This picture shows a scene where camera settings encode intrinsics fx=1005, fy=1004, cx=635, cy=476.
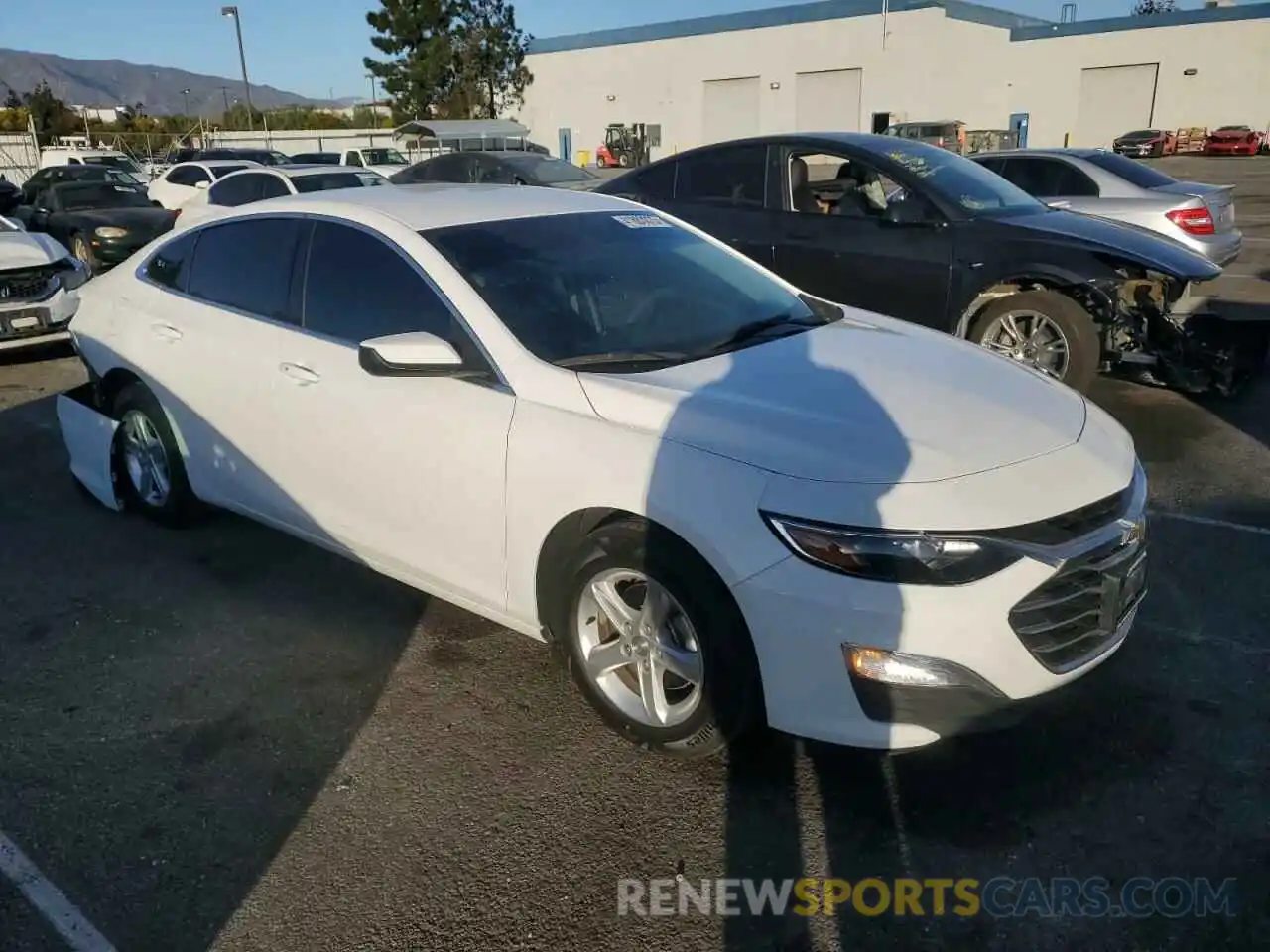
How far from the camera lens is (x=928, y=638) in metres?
2.52

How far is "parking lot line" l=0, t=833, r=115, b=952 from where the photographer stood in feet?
8.02

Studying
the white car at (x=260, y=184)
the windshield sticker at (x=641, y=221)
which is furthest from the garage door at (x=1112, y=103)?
the windshield sticker at (x=641, y=221)

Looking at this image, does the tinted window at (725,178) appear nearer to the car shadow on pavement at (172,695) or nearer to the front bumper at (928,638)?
the car shadow on pavement at (172,695)

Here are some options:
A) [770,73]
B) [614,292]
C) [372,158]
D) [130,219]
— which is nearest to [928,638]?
[614,292]

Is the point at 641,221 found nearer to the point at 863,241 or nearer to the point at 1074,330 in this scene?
the point at 863,241

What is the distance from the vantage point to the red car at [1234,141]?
132 ft

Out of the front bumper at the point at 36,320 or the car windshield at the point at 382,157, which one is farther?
the car windshield at the point at 382,157

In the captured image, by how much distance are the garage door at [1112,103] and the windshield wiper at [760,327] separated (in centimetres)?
5173

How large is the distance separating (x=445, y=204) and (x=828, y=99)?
52.2m

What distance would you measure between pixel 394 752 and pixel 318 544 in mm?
1160

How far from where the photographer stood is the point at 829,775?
3.00 m

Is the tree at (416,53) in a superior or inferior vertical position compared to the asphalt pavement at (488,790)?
superior

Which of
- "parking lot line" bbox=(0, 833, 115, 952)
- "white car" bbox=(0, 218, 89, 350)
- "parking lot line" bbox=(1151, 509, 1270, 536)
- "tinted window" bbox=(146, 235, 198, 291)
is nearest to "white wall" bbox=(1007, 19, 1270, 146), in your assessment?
"white car" bbox=(0, 218, 89, 350)

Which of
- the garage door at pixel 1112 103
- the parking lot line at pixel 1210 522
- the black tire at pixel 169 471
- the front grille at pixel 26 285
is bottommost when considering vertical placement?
the parking lot line at pixel 1210 522
